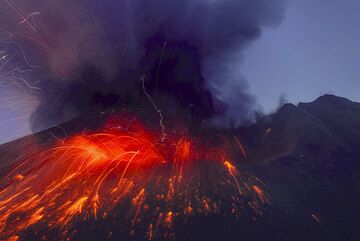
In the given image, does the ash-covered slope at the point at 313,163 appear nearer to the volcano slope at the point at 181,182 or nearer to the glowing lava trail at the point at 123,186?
the volcano slope at the point at 181,182

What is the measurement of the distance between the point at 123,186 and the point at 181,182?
11.1 ft

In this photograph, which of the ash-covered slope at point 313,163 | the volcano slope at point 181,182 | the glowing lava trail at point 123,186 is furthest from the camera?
the ash-covered slope at point 313,163

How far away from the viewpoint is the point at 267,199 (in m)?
21.4

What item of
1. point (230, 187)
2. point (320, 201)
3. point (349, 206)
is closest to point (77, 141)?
point (230, 187)

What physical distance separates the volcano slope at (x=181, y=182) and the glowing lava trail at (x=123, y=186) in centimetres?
7

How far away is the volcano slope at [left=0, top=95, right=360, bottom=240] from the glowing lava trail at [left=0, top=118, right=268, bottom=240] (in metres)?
0.07

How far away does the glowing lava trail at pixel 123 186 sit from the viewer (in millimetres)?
18672

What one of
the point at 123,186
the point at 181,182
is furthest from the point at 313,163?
the point at 123,186

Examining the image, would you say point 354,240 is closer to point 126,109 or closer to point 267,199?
point 267,199

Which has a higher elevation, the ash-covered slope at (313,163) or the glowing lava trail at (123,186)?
the glowing lava trail at (123,186)

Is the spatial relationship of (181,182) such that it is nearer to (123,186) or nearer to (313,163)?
(123,186)

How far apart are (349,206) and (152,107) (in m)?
16.2

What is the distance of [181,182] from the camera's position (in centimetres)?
2152

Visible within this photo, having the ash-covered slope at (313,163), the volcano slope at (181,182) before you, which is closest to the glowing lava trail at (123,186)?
the volcano slope at (181,182)
